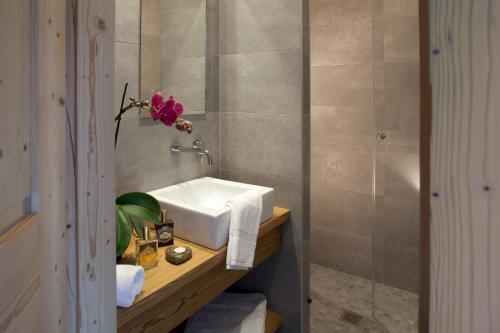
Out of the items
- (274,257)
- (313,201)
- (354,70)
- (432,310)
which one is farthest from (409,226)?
(432,310)

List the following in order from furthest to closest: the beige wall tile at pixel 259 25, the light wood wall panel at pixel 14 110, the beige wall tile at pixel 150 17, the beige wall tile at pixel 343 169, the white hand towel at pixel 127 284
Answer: the beige wall tile at pixel 343 169, the beige wall tile at pixel 259 25, the beige wall tile at pixel 150 17, the white hand towel at pixel 127 284, the light wood wall panel at pixel 14 110

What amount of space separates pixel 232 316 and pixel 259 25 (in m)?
1.53

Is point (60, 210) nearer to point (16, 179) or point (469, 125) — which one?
point (16, 179)

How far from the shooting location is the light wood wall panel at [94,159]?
613 millimetres

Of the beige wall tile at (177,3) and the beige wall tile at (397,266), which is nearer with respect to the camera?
the beige wall tile at (177,3)

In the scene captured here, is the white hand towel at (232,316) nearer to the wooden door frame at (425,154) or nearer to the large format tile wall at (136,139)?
the large format tile wall at (136,139)

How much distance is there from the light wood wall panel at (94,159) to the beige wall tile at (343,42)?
211 centimetres

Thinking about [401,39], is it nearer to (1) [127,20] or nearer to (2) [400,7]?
(2) [400,7]

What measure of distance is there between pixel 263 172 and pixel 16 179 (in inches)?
58.0

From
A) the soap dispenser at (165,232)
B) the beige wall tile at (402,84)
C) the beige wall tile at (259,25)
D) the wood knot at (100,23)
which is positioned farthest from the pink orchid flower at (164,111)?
the beige wall tile at (402,84)

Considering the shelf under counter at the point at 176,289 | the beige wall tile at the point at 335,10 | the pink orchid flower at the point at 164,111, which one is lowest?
the shelf under counter at the point at 176,289

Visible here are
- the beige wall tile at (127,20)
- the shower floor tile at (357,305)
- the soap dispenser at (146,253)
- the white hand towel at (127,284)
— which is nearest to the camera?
the white hand towel at (127,284)

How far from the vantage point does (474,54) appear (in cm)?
44

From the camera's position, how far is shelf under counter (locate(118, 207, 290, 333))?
102 centimetres
